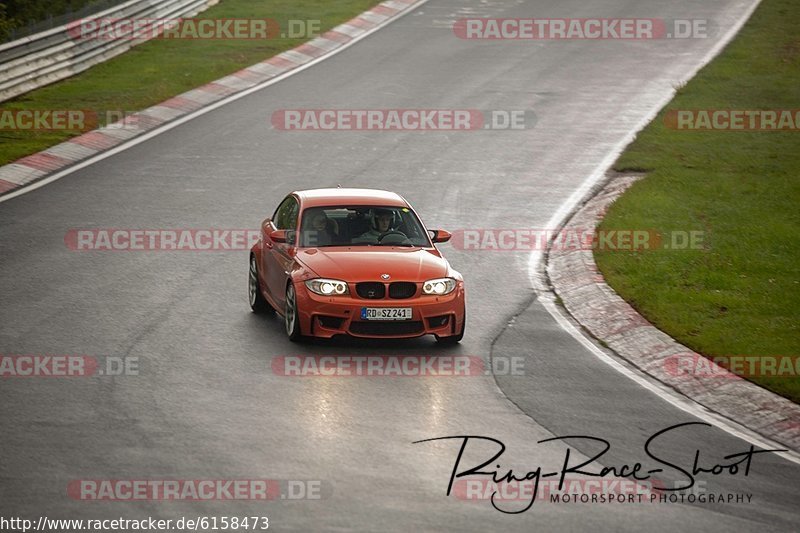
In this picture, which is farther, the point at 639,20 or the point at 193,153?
the point at 639,20

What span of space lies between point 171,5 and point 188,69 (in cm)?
528

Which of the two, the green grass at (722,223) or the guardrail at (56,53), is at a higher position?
the guardrail at (56,53)

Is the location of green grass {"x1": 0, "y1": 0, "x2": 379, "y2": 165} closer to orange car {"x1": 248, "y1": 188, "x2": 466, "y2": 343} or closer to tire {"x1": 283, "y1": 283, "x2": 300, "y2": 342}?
orange car {"x1": 248, "y1": 188, "x2": 466, "y2": 343}

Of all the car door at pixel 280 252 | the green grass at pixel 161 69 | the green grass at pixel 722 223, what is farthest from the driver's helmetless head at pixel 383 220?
the green grass at pixel 161 69

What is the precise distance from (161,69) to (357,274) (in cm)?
1857

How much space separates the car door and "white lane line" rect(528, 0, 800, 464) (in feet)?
10.8

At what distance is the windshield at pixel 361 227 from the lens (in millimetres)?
13719

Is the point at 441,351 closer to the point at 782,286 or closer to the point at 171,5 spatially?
the point at 782,286

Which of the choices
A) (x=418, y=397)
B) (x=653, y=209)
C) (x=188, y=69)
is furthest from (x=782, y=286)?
(x=188, y=69)

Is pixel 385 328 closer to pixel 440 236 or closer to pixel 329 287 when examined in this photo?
pixel 329 287

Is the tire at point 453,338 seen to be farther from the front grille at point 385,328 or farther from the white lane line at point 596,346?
the white lane line at point 596,346

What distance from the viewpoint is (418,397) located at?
11.2m

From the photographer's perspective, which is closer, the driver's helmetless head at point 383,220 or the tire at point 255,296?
the driver's helmetless head at point 383,220

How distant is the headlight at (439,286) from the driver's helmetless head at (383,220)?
4.37ft
